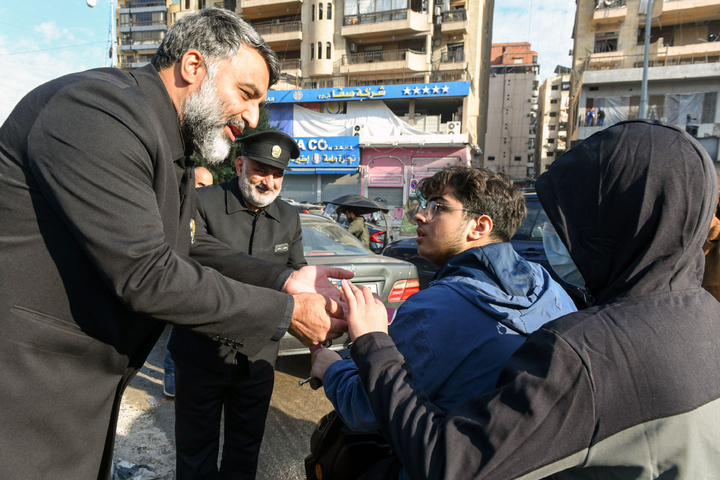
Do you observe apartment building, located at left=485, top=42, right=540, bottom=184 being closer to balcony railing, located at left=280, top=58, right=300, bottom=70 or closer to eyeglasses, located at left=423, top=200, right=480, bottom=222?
balcony railing, located at left=280, top=58, right=300, bottom=70

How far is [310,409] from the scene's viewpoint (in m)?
3.86

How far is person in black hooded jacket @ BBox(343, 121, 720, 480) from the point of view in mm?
940

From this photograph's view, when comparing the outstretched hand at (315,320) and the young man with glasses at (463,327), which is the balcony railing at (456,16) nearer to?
the young man with glasses at (463,327)

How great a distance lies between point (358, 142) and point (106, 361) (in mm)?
27970

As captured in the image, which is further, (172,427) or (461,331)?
(172,427)

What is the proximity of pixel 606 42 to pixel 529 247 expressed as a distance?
31701 millimetres

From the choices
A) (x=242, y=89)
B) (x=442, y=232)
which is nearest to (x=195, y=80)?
(x=242, y=89)

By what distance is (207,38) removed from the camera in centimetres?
169

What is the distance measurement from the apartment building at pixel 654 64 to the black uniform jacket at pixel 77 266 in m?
28.6

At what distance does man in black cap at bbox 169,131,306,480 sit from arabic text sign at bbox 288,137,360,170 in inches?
1023

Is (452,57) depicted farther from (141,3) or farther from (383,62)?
(141,3)

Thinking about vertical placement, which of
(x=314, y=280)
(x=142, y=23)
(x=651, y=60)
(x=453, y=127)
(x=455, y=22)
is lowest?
(x=314, y=280)

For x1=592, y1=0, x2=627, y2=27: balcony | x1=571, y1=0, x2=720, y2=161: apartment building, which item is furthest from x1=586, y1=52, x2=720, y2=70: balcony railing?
x1=592, y1=0, x2=627, y2=27: balcony

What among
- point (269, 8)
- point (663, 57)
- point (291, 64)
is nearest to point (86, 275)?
point (663, 57)
